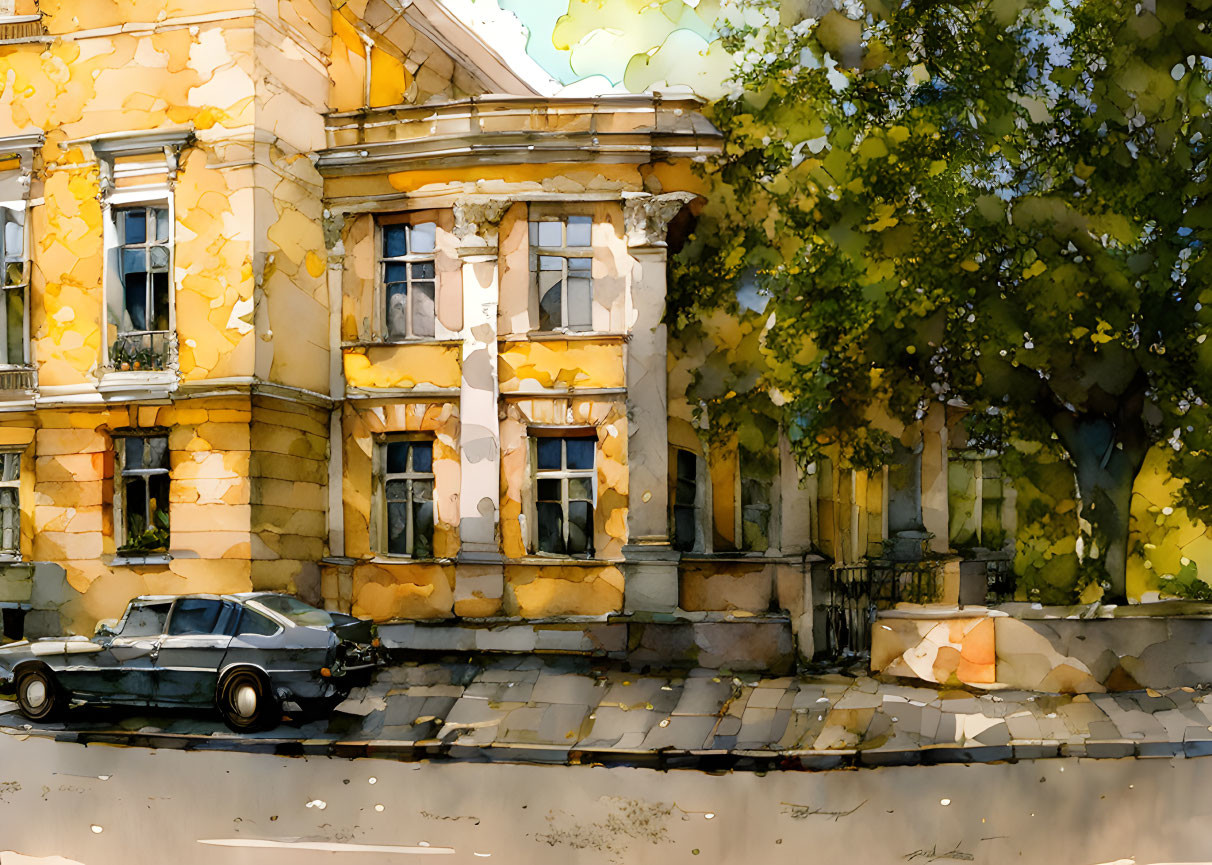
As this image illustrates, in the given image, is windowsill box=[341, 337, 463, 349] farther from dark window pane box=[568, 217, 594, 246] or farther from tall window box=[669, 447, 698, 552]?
tall window box=[669, 447, 698, 552]

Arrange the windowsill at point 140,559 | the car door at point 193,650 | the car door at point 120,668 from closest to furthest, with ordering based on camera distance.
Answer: the car door at point 193,650, the car door at point 120,668, the windowsill at point 140,559

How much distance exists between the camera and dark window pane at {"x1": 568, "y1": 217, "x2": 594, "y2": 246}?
44.4 ft

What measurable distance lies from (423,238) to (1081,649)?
341 inches

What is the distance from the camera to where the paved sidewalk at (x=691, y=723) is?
9.87m

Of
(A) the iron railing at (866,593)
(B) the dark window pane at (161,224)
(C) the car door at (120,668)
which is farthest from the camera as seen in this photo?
(A) the iron railing at (866,593)

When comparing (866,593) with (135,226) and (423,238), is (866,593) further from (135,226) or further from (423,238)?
(135,226)

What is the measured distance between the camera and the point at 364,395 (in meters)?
13.5

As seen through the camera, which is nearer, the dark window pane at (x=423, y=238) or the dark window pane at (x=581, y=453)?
the dark window pane at (x=581, y=453)

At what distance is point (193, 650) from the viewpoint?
35.7 ft

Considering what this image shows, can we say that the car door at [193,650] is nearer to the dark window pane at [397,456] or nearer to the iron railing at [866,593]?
the dark window pane at [397,456]

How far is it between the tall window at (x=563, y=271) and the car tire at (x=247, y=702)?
5270mm

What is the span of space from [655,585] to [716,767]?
353 cm
